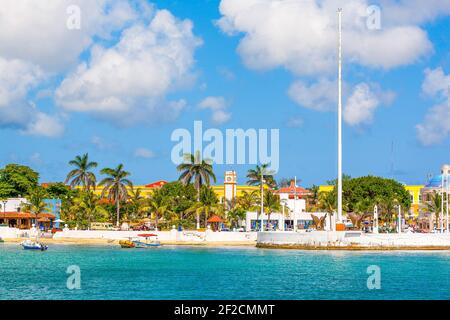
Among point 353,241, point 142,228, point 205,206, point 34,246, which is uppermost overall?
point 205,206

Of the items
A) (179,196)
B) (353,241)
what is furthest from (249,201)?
(353,241)

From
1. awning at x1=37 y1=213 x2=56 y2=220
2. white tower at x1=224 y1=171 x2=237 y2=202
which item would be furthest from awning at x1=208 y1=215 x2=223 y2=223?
awning at x1=37 y1=213 x2=56 y2=220

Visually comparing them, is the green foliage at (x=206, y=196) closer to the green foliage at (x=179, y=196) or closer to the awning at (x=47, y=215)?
the green foliage at (x=179, y=196)

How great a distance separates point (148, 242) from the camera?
9650 centimetres

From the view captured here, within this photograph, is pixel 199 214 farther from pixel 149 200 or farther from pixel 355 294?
pixel 355 294

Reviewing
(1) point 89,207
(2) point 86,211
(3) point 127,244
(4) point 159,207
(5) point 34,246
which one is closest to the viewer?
(5) point 34,246

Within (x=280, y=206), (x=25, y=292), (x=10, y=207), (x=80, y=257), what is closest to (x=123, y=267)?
(x=80, y=257)

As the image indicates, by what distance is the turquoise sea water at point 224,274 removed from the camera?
47.2m

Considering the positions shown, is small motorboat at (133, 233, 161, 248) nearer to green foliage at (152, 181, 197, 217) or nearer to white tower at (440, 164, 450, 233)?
green foliage at (152, 181, 197, 217)

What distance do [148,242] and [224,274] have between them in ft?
130

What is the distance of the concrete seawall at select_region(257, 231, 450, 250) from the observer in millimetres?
82912

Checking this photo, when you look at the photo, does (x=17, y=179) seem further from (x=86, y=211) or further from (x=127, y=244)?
(x=127, y=244)

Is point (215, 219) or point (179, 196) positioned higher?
point (179, 196)
